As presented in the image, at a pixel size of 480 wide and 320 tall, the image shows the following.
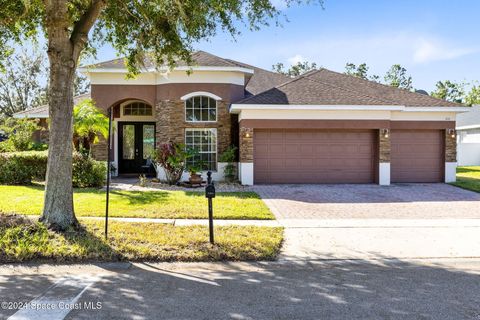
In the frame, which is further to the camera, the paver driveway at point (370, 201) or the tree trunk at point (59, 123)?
the paver driveway at point (370, 201)

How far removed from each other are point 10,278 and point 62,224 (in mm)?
1769

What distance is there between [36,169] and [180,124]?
5.85 meters

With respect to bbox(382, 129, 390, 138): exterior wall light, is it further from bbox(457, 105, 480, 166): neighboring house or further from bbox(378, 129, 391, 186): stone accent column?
bbox(457, 105, 480, 166): neighboring house

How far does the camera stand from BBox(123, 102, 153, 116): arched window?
64.6 feet

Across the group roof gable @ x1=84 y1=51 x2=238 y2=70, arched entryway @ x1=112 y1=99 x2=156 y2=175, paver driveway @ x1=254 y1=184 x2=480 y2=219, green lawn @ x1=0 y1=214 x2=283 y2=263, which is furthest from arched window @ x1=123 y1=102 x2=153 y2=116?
green lawn @ x1=0 y1=214 x2=283 y2=263

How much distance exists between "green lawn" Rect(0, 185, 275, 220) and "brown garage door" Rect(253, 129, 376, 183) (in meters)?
3.02

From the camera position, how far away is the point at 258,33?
29.6 ft

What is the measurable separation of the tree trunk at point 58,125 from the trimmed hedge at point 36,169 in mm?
7249

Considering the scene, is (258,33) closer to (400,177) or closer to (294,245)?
(294,245)

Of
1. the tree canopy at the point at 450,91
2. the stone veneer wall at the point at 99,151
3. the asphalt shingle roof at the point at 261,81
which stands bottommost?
the stone veneer wall at the point at 99,151

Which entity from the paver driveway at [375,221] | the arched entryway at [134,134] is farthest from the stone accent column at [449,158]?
the arched entryway at [134,134]

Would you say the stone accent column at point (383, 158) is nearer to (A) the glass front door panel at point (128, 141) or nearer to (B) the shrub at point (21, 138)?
(A) the glass front door panel at point (128, 141)

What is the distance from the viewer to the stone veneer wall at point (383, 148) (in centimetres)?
1554

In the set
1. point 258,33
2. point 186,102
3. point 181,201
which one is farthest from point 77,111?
point 258,33
